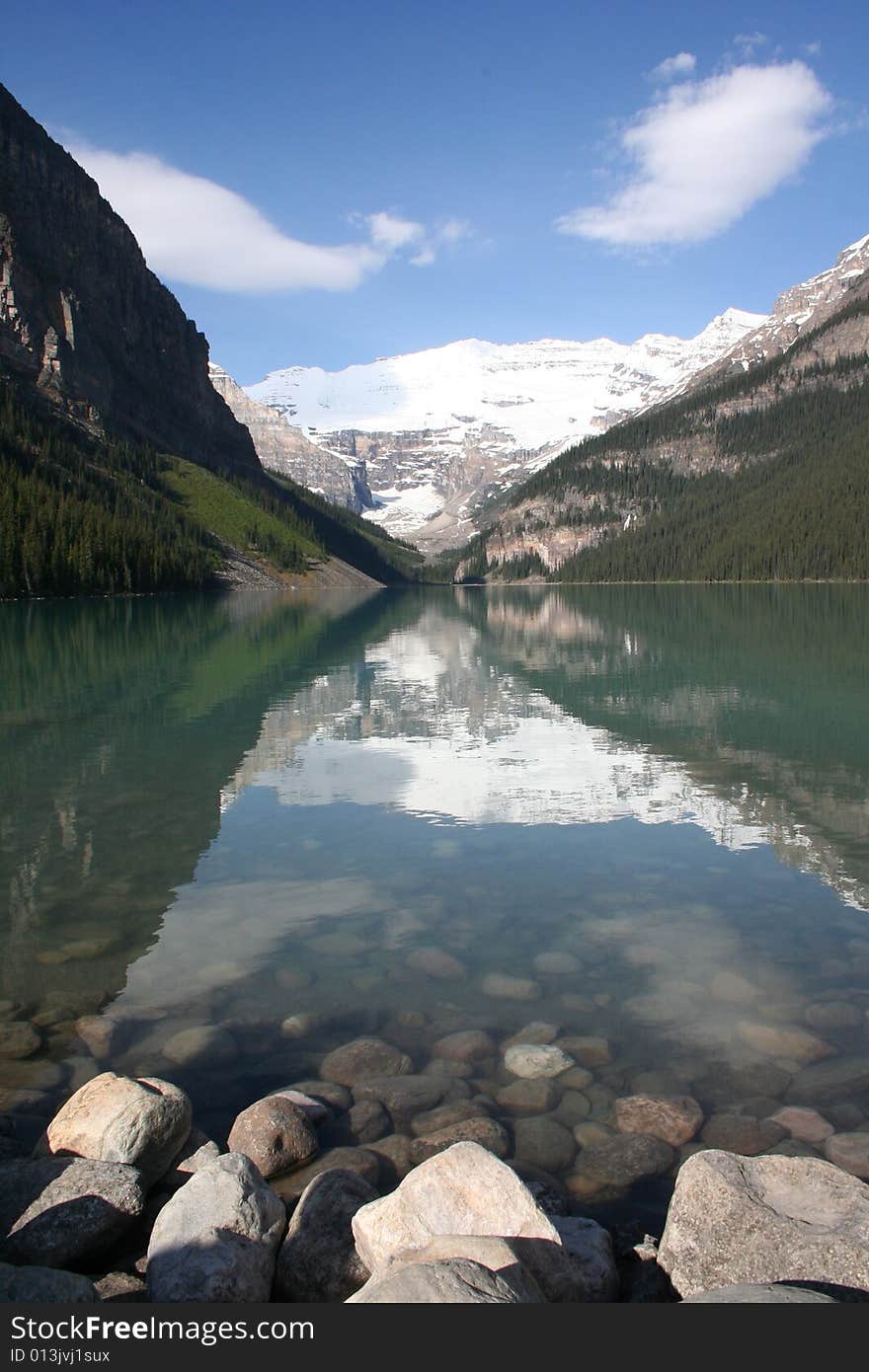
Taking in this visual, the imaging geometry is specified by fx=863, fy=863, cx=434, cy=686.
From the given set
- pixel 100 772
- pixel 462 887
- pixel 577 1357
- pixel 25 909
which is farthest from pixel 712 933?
pixel 100 772

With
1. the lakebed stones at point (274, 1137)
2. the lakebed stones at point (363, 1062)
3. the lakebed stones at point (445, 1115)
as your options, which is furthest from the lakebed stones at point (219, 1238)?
the lakebed stones at point (363, 1062)

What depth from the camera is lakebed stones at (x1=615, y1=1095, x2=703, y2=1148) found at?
8.85m

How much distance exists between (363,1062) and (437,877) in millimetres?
6193

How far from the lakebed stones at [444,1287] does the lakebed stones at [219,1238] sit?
5.10 feet

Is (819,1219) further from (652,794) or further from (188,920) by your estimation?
(652,794)

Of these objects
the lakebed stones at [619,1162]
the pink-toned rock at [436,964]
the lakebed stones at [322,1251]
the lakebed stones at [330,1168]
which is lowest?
the lakebed stones at [619,1162]

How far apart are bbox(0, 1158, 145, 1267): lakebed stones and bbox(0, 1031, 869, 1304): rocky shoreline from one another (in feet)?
0.05

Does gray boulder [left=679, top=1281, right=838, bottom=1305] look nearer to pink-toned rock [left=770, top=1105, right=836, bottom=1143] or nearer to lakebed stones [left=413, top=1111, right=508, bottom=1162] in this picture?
lakebed stones [left=413, top=1111, right=508, bottom=1162]

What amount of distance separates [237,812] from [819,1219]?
54.1 feet

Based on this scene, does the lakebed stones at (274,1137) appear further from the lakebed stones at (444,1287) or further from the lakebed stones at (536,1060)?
the lakebed stones at (444,1287)

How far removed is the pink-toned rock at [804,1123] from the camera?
869cm

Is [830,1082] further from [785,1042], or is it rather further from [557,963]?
[557,963]

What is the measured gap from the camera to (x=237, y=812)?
21.0 metres

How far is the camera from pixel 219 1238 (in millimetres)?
6547
